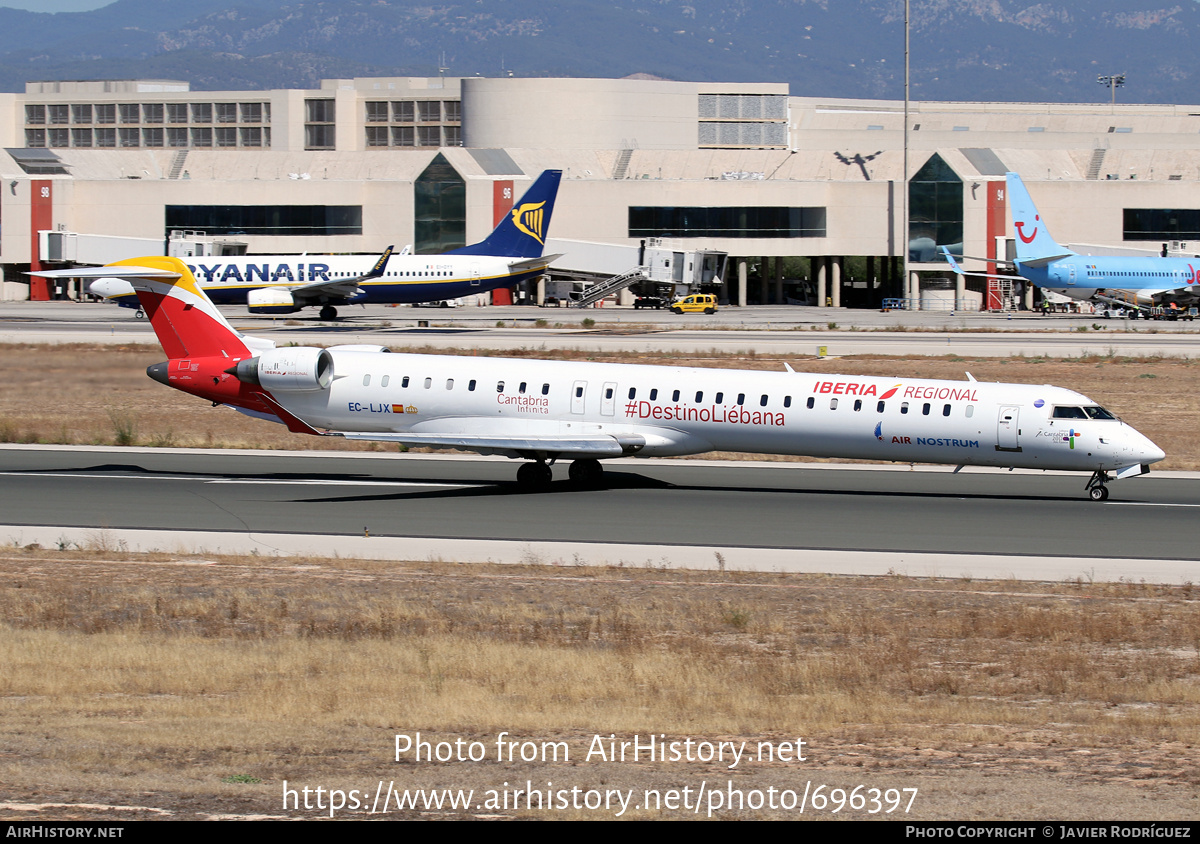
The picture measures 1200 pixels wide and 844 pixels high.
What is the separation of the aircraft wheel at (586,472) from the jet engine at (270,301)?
158 feet

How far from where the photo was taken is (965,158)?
110 meters

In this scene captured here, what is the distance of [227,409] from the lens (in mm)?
49906

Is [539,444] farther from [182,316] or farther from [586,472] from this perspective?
[182,316]

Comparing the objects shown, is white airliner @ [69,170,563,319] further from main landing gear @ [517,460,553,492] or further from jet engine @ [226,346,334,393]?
main landing gear @ [517,460,553,492]

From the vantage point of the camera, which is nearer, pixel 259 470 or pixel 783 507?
pixel 783 507

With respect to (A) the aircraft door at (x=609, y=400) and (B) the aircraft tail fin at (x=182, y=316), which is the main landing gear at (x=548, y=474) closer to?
(A) the aircraft door at (x=609, y=400)

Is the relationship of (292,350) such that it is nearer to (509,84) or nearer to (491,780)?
(491,780)

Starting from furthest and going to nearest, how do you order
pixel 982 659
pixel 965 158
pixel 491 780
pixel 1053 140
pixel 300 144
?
pixel 300 144
pixel 1053 140
pixel 965 158
pixel 982 659
pixel 491 780

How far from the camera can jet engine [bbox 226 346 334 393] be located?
32438mm

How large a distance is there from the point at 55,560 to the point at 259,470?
11020mm

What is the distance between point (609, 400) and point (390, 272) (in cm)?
5110

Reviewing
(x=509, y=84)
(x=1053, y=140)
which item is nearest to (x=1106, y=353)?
(x=1053, y=140)

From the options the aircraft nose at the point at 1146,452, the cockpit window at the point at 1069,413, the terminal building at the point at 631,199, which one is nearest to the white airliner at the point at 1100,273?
the terminal building at the point at 631,199

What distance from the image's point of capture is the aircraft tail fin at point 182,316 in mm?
33719
